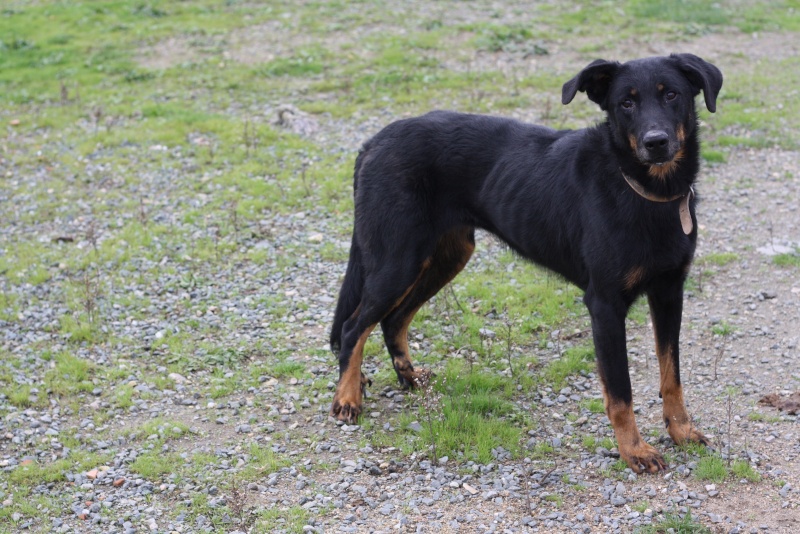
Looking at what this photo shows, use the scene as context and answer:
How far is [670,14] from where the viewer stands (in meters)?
16.5

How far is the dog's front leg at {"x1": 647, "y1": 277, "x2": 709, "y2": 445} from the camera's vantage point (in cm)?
573

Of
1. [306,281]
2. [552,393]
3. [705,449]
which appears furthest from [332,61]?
[705,449]

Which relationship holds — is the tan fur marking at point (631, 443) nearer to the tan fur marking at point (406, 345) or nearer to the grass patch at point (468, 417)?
the grass patch at point (468, 417)

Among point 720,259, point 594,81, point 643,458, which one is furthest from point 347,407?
point 720,259

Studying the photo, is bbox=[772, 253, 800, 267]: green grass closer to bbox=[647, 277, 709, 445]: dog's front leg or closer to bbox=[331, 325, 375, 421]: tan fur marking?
bbox=[647, 277, 709, 445]: dog's front leg

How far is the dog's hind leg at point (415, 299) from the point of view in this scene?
684 cm

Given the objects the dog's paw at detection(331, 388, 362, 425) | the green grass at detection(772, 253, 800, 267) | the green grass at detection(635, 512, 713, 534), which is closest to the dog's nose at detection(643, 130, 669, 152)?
the green grass at detection(635, 512, 713, 534)

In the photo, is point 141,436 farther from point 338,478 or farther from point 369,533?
point 369,533

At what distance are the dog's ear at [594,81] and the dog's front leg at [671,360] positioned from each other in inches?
52.5

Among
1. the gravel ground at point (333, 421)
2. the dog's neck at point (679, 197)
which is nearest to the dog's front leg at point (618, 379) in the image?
the gravel ground at point (333, 421)

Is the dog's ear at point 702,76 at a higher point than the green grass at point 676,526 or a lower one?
higher

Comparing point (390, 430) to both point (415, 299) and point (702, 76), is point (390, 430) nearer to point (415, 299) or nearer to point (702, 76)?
point (415, 299)

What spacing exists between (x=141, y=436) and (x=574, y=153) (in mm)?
3763

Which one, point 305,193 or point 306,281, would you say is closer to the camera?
point 306,281
